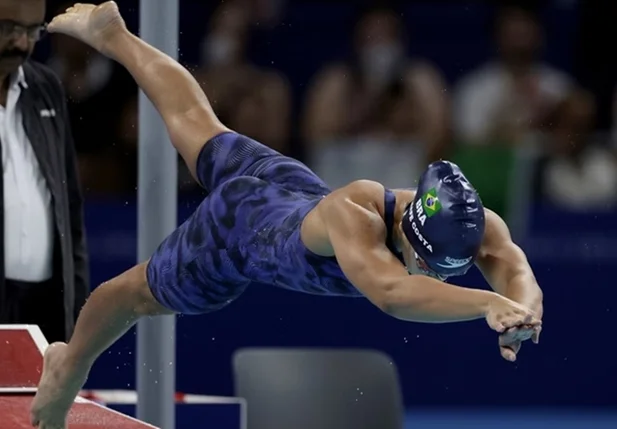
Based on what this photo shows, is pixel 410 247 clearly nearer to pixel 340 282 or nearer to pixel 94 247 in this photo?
pixel 340 282

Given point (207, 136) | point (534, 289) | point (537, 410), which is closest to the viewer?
point (534, 289)

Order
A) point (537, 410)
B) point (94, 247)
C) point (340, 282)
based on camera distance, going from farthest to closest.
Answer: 1. point (537, 410)
2. point (94, 247)
3. point (340, 282)

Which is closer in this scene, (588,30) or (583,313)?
(583,313)

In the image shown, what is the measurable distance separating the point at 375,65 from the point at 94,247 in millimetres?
1898

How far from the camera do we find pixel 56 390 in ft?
16.3

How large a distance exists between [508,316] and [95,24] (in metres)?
2.37

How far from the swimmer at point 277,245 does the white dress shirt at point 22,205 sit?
0.40 metres

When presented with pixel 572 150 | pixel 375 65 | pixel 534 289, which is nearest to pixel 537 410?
pixel 572 150

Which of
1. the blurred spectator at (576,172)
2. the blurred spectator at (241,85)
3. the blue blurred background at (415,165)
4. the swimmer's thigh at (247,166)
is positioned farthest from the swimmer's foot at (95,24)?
the blurred spectator at (576,172)

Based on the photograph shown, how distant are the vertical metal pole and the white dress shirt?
438 mm

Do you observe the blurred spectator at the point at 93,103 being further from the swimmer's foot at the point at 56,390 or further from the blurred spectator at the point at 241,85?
the swimmer's foot at the point at 56,390

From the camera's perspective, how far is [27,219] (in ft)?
18.7

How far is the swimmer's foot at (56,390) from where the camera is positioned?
4867 mm

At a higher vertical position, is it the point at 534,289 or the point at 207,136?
the point at 207,136
